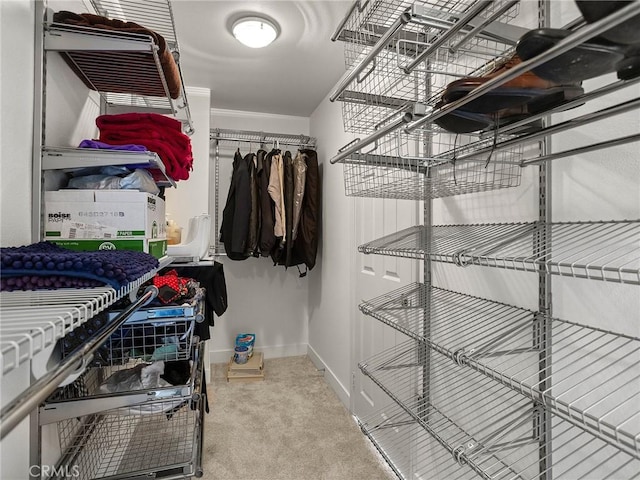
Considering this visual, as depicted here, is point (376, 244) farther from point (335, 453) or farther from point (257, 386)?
point (257, 386)

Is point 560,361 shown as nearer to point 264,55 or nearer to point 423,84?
point 423,84

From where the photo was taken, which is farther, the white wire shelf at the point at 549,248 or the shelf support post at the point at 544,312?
the shelf support post at the point at 544,312

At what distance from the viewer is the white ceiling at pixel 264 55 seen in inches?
64.4

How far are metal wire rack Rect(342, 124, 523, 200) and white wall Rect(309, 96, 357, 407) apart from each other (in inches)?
37.5

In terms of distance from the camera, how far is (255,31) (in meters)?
1.72

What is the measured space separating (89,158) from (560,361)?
1.40 m

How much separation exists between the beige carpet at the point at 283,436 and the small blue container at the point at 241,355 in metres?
0.19

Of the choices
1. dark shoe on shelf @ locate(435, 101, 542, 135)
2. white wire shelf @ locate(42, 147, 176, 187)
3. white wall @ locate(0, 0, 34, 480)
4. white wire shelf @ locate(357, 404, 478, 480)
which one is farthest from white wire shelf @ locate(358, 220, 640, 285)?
white wall @ locate(0, 0, 34, 480)

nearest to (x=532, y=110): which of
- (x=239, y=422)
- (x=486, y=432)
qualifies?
(x=486, y=432)

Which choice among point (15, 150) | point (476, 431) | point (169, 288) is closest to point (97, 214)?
point (15, 150)

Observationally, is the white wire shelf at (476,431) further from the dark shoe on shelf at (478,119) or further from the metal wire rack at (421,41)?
the metal wire rack at (421,41)

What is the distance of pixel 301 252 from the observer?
283cm

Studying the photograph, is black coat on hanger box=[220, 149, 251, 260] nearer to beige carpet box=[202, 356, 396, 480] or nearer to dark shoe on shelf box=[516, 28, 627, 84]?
beige carpet box=[202, 356, 396, 480]

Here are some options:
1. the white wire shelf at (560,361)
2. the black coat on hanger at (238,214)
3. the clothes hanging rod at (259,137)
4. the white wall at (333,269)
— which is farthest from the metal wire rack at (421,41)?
the clothes hanging rod at (259,137)
